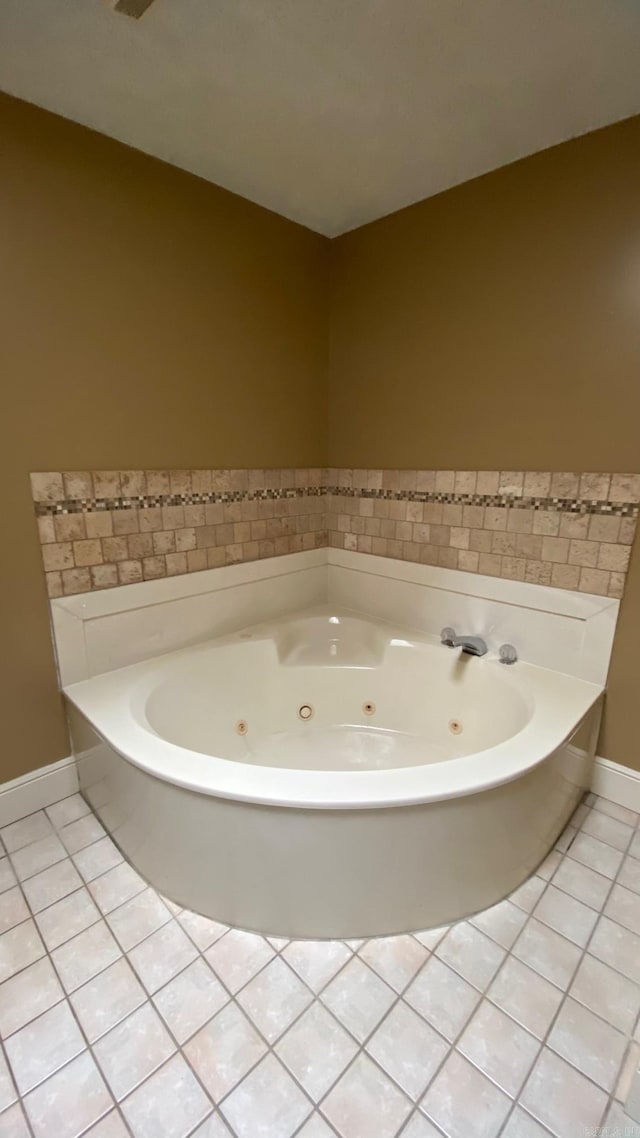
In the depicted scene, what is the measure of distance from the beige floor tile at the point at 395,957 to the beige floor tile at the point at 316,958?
6 centimetres

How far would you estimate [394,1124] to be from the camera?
2.92 feet

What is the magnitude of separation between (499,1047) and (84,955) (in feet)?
3.40

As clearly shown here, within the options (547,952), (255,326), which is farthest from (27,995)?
(255,326)

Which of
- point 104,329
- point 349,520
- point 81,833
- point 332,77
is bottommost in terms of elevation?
point 81,833

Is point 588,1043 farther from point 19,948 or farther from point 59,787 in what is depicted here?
point 59,787

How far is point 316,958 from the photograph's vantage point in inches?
47.1

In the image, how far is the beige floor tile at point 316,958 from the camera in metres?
1.15

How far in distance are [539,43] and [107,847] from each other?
8.79 ft

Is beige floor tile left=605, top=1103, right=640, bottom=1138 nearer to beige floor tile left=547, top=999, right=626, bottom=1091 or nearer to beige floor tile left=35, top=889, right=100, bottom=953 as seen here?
beige floor tile left=547, top=999, right=626, bottom=1091

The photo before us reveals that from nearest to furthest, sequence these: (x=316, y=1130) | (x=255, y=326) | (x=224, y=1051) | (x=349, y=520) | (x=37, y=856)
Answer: (x=316, y=1130), (x=224, y=1051), (x=37, y=856), (x=255, y=326), (x=349, y=520)

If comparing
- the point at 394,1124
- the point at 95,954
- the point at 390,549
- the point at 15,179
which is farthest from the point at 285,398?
the point at 394,1124

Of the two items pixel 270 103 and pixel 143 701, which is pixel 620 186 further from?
pixel 143 701

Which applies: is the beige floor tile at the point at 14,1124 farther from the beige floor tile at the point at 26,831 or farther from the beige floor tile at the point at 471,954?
the beige floor tile at the point at 471,954

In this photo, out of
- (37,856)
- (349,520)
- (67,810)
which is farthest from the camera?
(349,520)
